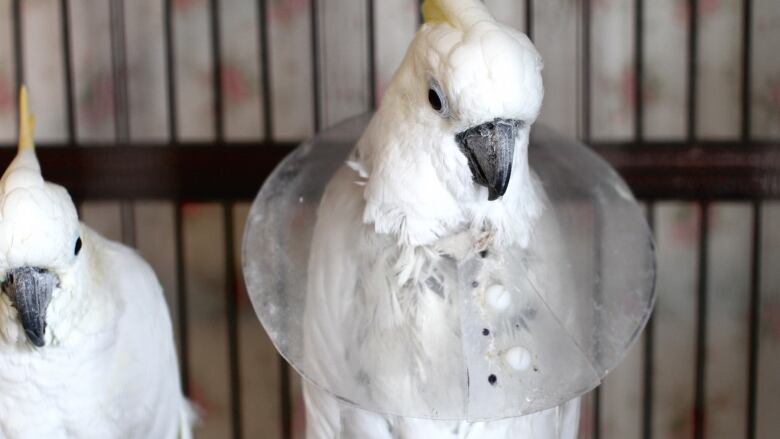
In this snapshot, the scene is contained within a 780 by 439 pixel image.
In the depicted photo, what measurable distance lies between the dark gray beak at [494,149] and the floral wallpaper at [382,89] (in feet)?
2.18

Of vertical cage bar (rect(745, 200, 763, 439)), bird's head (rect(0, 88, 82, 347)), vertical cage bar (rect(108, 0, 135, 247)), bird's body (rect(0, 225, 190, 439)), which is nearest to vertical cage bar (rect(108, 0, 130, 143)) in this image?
vertical cage bar (rect(108, 0, 135, 247))

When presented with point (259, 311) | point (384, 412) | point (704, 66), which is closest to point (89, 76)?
point (259, 311)

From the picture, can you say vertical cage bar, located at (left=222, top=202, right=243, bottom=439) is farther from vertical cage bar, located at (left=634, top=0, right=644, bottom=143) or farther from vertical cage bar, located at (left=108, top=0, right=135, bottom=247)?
vertical cage bar, located at (left=634, top=0, right=644, bottom=143)

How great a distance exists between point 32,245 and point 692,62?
1.16 m

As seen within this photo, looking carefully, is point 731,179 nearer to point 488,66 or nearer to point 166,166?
point 488,66

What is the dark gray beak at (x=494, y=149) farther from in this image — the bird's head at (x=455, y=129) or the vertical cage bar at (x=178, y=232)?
the vertical cage bar at (x=178, y=232)

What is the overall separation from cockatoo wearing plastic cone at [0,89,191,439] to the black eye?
494 mm

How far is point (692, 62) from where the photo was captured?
5.31ft

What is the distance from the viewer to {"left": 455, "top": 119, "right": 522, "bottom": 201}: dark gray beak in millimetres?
986

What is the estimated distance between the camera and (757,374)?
166 cm

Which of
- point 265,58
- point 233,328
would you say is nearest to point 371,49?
point 265,58

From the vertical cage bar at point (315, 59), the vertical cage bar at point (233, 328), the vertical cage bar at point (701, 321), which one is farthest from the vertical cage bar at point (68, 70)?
the vertical cage bar at point (701, 321)

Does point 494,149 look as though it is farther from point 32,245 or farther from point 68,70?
point 68,70

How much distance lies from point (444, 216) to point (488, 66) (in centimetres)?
21
